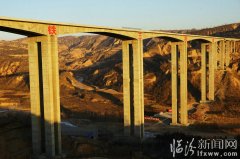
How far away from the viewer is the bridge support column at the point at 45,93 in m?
29.3

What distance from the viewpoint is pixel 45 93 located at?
29609 millimetres

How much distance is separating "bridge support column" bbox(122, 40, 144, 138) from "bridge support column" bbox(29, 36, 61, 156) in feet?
39.7

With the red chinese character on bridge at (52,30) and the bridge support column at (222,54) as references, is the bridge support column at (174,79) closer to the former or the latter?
the red chinese character on bridge at (52,30)

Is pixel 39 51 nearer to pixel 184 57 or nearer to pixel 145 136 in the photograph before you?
pixel 145 136

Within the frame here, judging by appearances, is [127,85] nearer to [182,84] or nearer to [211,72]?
[182,84]

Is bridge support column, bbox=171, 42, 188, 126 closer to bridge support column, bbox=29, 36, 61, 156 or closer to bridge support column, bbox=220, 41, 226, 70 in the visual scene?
bridge support column, bbox=29, 36, 61, 156

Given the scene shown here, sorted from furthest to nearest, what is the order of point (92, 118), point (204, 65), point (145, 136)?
point (204, 65), point (92, 118), point (145, 136)

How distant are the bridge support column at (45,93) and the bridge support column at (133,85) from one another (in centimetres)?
1211

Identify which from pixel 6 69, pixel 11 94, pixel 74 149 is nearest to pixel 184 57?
pixel 74 149

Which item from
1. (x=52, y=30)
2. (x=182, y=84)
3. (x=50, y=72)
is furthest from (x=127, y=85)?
(x=182, y=84)

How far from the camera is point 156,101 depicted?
259ft

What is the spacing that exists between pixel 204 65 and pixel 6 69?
73.5m

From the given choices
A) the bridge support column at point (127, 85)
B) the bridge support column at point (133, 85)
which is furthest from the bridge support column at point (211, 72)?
the bridge support column at point (127, 85)

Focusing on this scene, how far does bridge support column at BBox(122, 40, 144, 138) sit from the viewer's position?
3981cm
